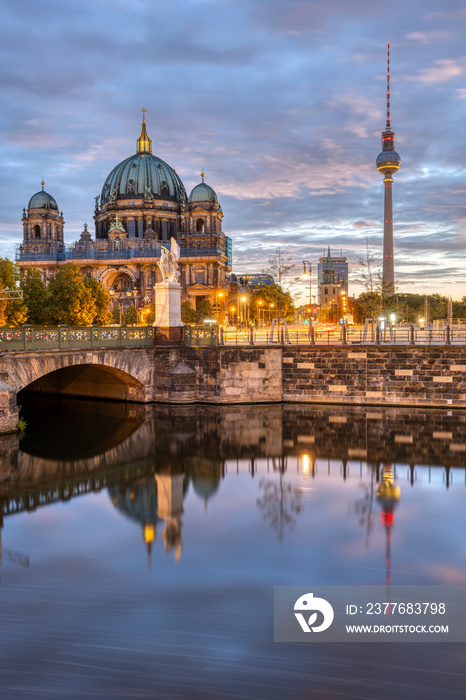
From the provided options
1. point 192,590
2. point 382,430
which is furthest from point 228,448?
point 192,590

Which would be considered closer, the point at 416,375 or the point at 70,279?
the point at 416,375

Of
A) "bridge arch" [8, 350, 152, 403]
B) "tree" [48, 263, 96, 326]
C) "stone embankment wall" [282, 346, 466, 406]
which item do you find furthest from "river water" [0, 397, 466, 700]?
"tree" [48, 263, 96, 326]

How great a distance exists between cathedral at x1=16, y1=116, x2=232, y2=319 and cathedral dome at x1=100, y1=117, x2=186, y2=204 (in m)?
0.24

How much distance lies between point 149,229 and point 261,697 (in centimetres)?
12326

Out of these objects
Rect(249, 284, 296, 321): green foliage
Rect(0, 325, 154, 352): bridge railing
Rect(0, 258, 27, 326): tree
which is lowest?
Rect(0, 325, 154, 352): bridge railing

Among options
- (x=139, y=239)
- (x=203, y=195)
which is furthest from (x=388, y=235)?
(x=139, y=239)

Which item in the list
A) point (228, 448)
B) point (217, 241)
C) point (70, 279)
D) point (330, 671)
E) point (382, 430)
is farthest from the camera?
point (217, 241)

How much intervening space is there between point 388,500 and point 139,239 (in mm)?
114270

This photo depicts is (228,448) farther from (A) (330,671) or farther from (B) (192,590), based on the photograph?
(A) (330,671)

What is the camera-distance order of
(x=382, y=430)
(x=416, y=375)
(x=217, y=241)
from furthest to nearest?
(x=217, y=241), (x=416, y=375), (x=382, y=430)

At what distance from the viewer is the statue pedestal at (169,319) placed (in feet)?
117

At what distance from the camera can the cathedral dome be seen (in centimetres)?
13412

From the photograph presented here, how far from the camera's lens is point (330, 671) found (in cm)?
988

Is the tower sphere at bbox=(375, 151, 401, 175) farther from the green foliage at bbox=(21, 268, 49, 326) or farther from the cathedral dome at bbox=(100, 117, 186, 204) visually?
the green foliage at bbox=(21, 268, 49, 326)
